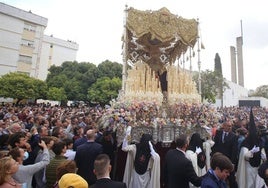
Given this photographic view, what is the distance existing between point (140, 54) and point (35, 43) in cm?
2688

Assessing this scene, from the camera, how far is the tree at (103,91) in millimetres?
29297

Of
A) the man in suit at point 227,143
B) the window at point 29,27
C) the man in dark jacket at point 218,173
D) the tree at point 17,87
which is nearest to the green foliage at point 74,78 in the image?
the tree at point 17,87

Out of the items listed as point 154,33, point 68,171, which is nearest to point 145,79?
point 154,33

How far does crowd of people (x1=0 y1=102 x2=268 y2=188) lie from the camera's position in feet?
8.30

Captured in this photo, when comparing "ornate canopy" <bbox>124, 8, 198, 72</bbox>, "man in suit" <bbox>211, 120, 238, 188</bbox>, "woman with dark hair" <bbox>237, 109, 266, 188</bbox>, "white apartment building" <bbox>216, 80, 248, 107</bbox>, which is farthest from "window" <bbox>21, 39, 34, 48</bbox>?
"woman with dark hair" <bbox>237, 109, 266, 188</bbox>

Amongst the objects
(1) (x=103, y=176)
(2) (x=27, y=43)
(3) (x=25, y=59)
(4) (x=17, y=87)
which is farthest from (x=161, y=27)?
(2) (x=27, y=43)

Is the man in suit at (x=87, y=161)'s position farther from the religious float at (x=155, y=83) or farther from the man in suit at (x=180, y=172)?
the religious float at (x=155, y=83)

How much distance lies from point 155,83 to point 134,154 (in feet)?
12.7

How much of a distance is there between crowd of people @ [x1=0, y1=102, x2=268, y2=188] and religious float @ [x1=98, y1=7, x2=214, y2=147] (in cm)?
4

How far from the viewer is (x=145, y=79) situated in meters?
8.65

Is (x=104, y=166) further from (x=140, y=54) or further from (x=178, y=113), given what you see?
→ (x=140, y=54)

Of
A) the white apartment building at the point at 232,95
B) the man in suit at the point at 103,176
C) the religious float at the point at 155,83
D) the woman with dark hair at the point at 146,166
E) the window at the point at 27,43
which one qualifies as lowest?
the woman with dark hair at the point at 146,166

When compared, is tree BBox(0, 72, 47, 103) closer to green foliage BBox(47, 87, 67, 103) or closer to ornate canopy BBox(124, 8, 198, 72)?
green foliage BBox(47, 87, 67, 103)

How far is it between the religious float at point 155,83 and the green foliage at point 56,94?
20.2 metres
